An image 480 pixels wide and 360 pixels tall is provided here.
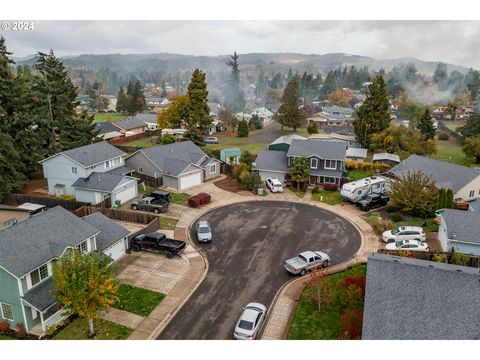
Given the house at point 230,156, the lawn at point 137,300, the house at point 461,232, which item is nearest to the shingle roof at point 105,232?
the lawn at point 137,300

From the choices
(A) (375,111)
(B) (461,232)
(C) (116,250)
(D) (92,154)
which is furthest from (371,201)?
(D) (92,154)

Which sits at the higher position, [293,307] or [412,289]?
[412,289]

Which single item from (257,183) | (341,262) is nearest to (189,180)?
(257,183)

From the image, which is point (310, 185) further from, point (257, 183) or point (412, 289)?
point (412, 289)

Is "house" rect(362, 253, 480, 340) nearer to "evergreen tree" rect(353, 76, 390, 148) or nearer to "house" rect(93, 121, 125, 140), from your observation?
"evergreen tree" rect(353, 76, 390, 148)

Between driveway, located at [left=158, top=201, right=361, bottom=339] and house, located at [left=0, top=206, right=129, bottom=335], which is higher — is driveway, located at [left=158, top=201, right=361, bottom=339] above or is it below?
below

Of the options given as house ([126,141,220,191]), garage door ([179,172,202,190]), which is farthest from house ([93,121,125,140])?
garage door ([179,172,202,190])

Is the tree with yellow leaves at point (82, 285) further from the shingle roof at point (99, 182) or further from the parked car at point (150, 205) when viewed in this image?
the shingle roof at point (99, 182)
